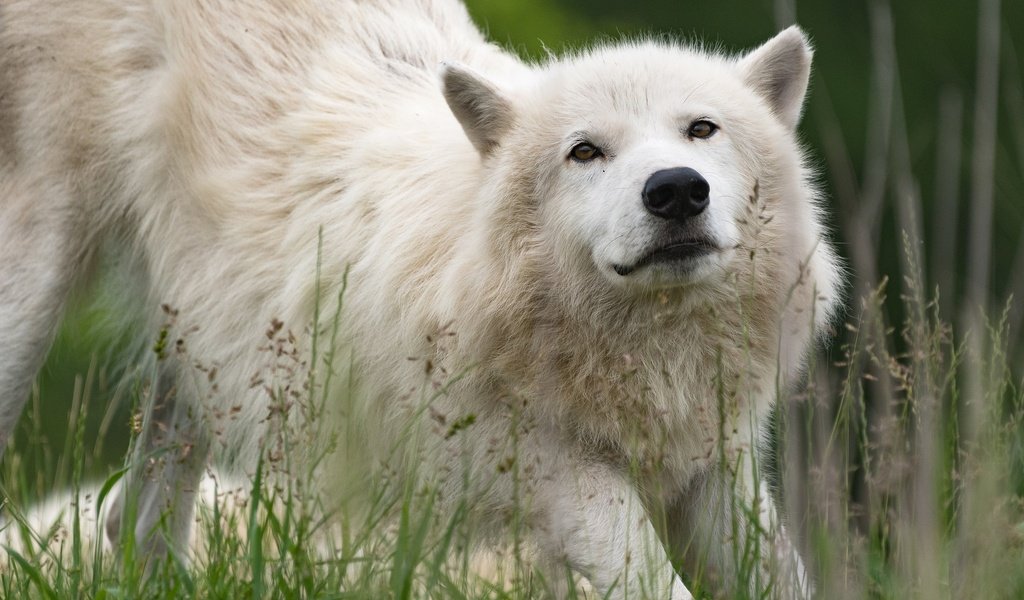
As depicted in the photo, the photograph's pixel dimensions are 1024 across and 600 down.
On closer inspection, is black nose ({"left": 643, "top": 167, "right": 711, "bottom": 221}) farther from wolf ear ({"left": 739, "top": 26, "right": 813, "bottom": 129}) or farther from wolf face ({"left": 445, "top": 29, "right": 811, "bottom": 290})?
wolf ear ({"left": 739, "top": 26, "right": 813, "bottom": 129})

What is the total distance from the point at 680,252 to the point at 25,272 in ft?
8.36

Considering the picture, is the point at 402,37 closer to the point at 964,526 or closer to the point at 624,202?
the point at 624,202

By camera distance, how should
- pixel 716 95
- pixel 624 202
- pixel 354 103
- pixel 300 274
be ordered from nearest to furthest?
pixel 624 202
pixel 716 95
pixel 300 274
pixel 354 103

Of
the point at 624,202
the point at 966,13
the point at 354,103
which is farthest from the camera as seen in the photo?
the point at 966,13

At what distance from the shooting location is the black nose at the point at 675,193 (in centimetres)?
357

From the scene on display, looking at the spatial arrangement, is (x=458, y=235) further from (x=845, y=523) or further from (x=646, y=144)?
(x=845, y=523)

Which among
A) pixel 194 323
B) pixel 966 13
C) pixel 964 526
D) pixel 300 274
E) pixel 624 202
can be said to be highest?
pixel 624 202

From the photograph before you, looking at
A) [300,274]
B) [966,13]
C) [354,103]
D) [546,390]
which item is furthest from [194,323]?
[966,13]

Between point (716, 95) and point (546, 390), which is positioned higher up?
point (716, 95)

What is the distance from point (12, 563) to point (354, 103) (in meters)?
2.28

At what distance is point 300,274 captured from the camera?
14.8ft

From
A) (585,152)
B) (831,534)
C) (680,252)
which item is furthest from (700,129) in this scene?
(831,534)

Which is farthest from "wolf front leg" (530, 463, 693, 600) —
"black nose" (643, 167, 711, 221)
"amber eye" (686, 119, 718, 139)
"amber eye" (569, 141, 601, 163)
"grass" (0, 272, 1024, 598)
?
"amber eye" (686, 119, 718, 139)

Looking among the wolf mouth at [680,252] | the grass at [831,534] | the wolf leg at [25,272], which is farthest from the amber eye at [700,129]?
the wolf leg at [25,272]
